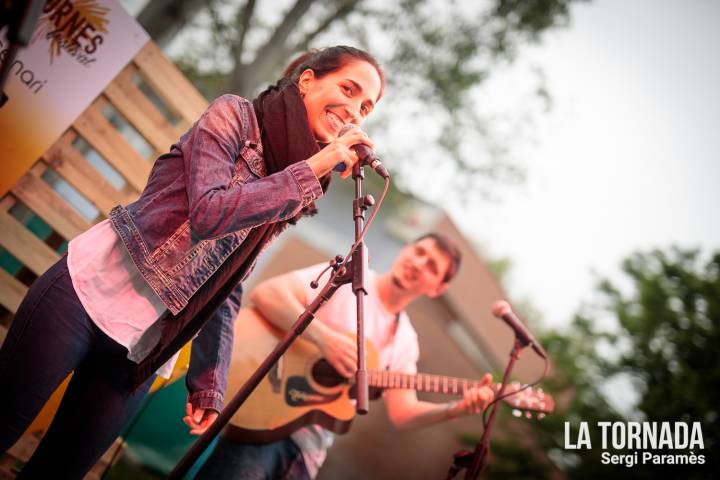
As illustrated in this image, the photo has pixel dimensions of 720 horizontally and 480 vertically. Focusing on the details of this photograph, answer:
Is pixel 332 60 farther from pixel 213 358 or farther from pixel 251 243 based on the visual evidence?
pixel 213 358

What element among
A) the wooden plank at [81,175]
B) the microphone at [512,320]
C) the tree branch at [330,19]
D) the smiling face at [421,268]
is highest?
the tree branch at [330,19]

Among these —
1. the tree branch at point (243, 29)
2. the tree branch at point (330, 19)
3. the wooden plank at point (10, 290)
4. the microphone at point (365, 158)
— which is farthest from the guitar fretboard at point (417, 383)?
the tree branch at point (330, 19)

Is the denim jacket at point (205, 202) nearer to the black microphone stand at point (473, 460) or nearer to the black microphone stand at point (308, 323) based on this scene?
the black microphone stand at point (308, 323)

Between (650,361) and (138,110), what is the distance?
27.5 ft

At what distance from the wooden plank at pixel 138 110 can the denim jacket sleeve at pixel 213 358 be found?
1.71 metres

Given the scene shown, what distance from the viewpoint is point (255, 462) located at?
2574mm

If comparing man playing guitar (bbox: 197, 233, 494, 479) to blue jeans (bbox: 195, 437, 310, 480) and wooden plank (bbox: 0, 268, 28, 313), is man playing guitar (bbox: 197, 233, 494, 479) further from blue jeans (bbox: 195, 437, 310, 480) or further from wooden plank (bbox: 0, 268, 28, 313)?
wooden plank (bbox: 0, 268, 28, 313)

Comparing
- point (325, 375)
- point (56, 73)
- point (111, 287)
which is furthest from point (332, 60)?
point (325, 375)

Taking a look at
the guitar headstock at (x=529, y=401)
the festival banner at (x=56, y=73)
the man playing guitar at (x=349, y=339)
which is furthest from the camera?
the guitar headstock at (x=529, y=401)

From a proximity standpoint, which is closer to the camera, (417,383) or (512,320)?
(512,320)

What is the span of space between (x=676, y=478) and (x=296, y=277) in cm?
607

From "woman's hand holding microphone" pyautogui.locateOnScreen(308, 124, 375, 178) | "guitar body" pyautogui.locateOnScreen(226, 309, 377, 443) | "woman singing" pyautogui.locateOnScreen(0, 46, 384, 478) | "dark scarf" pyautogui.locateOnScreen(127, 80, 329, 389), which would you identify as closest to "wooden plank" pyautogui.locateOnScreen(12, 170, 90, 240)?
"guitar body" pyautogui.locateOnScreen(226, 309, 377, 443)

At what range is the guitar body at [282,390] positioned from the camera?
8.95 feet

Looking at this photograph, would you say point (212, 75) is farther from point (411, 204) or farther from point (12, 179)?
point (12, 179)
